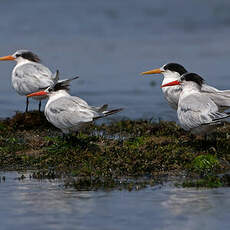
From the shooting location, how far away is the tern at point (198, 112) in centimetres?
846

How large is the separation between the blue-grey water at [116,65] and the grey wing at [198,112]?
1.45 metres

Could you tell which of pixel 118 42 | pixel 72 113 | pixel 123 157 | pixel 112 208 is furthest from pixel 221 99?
pixel 118 42

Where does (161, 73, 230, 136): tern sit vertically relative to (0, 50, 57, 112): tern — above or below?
below

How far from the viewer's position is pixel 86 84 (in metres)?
17.9

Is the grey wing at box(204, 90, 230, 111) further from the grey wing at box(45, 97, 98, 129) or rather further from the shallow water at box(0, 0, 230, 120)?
the shallow water at box(0, 0, 230, 120)

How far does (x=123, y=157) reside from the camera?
27.9 ft

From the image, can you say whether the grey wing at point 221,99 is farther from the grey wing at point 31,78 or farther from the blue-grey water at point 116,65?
the grey wing at point 31,78

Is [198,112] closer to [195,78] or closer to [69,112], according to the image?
[195,78]

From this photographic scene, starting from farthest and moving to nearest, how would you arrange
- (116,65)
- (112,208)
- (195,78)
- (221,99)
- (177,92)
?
(116,65), (177,92), (195,78), (221,99), (112,208)

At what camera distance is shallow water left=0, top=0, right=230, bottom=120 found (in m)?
17.0

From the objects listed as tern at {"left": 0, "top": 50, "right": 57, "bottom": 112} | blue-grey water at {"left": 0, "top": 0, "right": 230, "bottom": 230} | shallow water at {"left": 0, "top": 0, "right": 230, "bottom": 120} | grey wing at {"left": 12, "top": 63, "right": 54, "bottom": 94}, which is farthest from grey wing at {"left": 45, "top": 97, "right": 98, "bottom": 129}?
shallow water at {"left": 0, "top": 0, "right": 230, "bottom": 120}

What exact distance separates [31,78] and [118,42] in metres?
11.3

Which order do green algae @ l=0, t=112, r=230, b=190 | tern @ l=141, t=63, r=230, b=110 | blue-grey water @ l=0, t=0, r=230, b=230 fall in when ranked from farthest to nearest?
tern @ l=141, t=63, r=230, b=110, green algae @ l=0, t=112, r=230, b=190, blue-grey water @ l=0, t=0, r=230, b=230

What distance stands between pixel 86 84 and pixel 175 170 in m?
9.92
